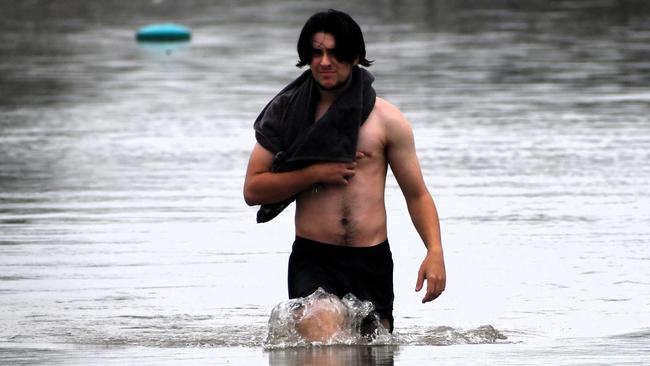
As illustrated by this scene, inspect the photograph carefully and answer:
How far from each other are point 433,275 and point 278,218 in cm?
575

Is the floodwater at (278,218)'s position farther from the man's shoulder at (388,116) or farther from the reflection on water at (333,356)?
the man's shoulder at (388,116)

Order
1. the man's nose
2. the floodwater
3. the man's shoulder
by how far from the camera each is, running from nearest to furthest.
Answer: the man's nose, the man's shoulder, the floodwater

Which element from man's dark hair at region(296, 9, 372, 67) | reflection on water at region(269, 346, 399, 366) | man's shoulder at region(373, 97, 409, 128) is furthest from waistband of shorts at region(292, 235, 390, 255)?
man's dark hair at region(296, 9, 372, 67)

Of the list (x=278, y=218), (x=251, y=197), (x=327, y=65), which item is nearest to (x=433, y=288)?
(x=251, y=197)

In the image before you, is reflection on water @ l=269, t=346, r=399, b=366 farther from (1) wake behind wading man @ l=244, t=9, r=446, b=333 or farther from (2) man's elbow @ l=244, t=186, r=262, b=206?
(2) man's elbow @ l=244, t=186, r=262, b=206

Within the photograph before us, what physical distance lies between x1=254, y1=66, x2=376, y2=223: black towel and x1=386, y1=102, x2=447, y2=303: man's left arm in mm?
152

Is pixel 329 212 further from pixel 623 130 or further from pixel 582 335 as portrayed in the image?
pixel 623 130

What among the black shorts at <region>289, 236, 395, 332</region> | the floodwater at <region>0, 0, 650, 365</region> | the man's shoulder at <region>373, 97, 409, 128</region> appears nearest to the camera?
the man's shoulder at <region>373, 97, 409, 128</region>

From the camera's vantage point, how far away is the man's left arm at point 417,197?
Answer: 738cm

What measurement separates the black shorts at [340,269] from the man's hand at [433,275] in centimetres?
30

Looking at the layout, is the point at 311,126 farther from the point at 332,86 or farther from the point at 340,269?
the point at 340,269

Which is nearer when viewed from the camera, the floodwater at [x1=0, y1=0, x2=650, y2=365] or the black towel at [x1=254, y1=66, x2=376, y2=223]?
the black towel at [x1=254, y1=66, x2=376, y2=223]

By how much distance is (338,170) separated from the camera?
24.3 ft

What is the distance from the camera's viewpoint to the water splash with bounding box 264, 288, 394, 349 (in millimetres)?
7500
